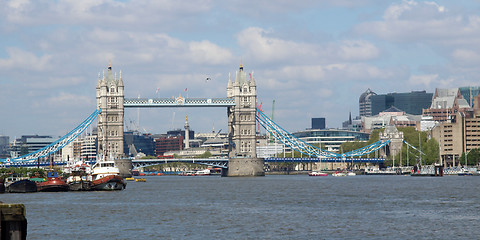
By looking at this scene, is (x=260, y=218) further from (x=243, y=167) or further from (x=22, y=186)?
(x=243, y=167)

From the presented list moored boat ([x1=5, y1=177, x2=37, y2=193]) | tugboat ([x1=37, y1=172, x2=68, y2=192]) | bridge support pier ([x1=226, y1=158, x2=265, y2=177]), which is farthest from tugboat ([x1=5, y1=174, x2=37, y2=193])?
bridge support pier ([x1=226, y1=158, x2=265, y2=177])

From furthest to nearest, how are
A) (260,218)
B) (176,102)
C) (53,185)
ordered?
(176,102), (53,185), (260,218)

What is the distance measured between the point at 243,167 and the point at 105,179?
286ft

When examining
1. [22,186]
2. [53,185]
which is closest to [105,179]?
[53,185]

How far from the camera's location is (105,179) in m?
106

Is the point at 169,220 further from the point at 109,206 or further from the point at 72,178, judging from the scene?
the point at 72,178

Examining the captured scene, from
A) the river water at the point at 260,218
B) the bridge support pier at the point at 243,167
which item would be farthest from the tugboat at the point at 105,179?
the bridge support pier at the point at 243,167

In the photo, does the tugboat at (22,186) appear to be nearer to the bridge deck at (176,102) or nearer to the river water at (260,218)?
the river water at (260,218)

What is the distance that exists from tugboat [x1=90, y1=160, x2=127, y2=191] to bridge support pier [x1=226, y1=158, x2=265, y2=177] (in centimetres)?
8144

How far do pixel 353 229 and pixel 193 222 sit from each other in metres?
10.7

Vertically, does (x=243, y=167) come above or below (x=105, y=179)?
above

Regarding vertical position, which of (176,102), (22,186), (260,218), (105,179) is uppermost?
(176,102)

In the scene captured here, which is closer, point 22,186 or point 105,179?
point 22,186

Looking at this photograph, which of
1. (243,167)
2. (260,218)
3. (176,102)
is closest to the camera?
(260,218)
